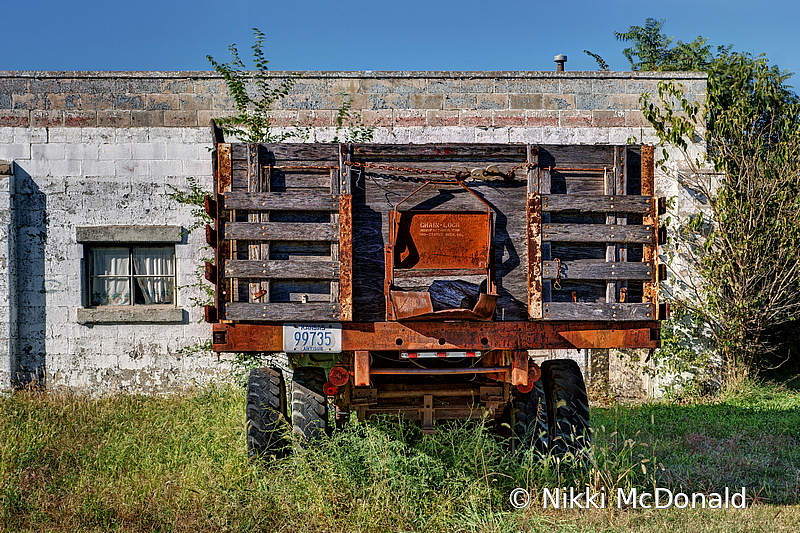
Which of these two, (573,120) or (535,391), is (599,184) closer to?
(535,391)

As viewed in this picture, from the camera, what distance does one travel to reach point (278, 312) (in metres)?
4.69

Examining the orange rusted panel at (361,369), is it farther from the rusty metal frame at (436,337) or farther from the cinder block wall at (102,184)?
the cinder block wall at (102,184)

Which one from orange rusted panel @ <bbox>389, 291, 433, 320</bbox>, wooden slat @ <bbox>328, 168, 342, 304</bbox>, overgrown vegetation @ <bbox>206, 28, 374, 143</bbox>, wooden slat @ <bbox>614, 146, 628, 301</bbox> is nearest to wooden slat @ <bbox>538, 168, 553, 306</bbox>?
wooden slat @ <bbox>614, 146, 628, 301</bbox>

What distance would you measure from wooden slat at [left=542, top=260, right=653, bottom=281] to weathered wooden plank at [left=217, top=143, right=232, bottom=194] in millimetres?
2316

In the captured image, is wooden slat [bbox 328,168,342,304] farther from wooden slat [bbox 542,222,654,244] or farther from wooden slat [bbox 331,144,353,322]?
wooden slat [bbox 542,222,654,244]

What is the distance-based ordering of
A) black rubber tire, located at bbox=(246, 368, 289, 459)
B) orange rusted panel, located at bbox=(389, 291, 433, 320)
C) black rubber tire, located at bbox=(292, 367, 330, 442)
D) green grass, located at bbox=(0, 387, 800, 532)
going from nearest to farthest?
green grass, located at bbox=(0, 387, 800, 532) → orange rusted panel, located at bbox=(389, 291, 433, 320) → black rubber tire, located at bbox=(292, 367, 330, 442) → black rubber tire, located at bbox=(246, 368, 289, 459)

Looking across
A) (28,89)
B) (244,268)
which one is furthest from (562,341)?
(28,89)

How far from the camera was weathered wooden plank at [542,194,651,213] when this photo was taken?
475cm

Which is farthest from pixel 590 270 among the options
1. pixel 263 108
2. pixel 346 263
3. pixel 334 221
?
pixel 263 108

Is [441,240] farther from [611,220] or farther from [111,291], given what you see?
[111,291]

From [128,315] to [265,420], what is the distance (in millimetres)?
4758

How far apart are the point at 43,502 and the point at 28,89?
21.7ft

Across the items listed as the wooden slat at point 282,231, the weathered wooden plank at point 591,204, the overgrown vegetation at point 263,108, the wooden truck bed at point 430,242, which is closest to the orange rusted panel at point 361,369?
the wooden truck bed at point 430,242

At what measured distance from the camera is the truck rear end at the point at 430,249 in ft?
15.4
